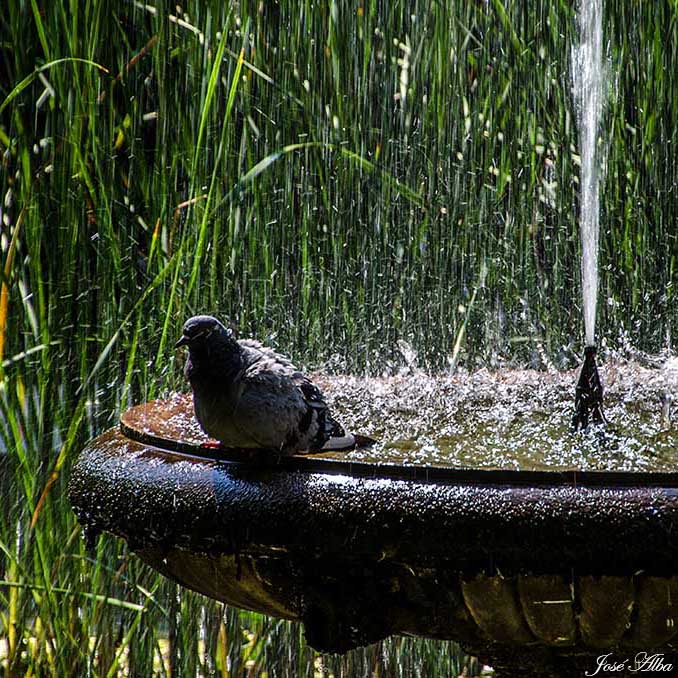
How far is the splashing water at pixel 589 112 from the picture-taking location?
7.50 feet

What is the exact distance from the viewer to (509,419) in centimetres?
142

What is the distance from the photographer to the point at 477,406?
1.52m

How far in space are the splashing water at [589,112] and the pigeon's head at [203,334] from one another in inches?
47.2

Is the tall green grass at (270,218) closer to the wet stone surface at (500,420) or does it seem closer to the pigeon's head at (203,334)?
the wet stone surface at (500,420)

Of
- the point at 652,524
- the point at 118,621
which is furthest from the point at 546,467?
the point at 118,621

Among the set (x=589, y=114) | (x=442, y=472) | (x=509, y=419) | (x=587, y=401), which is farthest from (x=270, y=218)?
(x=442, y=472)

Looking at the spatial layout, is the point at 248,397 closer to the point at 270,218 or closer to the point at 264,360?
the point at 264,360

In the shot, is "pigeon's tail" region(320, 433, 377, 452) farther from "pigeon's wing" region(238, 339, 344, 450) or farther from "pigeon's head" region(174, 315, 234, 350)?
"pigeon's head" region(174, 315, 234, 350)

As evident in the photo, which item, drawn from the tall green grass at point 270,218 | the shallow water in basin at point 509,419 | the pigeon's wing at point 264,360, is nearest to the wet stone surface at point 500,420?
the shallow water in basin at point 509,419

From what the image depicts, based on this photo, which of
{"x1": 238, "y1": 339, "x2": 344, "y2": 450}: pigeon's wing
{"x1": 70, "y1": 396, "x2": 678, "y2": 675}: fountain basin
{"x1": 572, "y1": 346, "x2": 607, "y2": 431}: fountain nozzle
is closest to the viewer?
{"x1": 70, "y1": 396, "x2": 678, "y2": 675}: fountain basin

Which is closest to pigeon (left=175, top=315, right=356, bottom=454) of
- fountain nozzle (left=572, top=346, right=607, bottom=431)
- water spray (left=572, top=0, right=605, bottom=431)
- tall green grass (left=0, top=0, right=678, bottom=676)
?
fountain nozzle (left=572, top=346, right=607, bottom=431)

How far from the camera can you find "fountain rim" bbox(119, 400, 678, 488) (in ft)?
3.14

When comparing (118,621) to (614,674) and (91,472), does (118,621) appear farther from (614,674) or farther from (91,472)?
(614,674)

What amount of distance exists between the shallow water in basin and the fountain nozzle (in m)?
0.02
